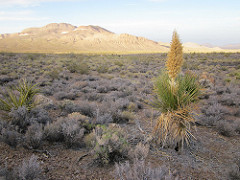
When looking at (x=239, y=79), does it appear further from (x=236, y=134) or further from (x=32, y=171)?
(x=32, y=171)

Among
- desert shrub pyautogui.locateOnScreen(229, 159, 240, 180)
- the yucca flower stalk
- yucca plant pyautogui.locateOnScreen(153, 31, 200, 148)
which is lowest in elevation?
desert shrub pyautogui.locateOnScreen(229, 159, 240, 180)

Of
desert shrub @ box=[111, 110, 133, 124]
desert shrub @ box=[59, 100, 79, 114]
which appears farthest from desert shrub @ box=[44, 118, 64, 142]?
desert shrub @ box=[111, 110, 133, 124]

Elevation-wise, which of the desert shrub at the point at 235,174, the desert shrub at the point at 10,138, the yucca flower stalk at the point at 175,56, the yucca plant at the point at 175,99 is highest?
the yucca flower stalk at the point at 175,56

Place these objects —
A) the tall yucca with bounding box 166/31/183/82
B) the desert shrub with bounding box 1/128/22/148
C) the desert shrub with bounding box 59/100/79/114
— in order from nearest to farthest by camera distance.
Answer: the tall yucca with bounding box 166/31/183/82
the desert shrub with bounding box 1/128/22/148
the desert shrub with bounding box 59/100/79/114

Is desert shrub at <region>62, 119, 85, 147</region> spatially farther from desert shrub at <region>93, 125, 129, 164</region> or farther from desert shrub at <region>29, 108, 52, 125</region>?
desert shrub at <region>29, 108, 52, 125</region>

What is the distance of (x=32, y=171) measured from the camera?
229 cm

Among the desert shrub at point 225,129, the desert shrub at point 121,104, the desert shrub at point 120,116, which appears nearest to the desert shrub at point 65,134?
the desert shrub at point 120,116

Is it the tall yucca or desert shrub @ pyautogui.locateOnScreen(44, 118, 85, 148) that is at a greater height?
the tall yucca

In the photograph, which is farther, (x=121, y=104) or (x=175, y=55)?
(x=121, y=104)

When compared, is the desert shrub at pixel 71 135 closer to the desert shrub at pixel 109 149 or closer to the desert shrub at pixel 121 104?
the desert shrub at pixel 109 149

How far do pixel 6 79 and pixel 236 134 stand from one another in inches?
499

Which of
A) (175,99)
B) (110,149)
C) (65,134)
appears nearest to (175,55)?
(175,99)

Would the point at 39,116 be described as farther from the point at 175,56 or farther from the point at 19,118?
the point at 175,56

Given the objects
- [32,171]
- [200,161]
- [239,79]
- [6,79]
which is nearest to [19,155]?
[32,171]
